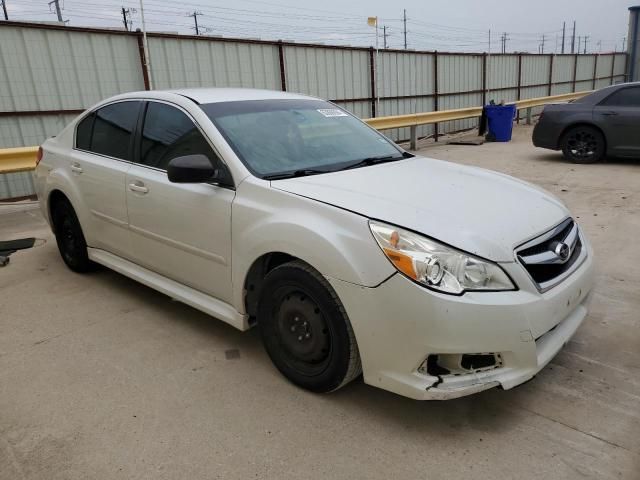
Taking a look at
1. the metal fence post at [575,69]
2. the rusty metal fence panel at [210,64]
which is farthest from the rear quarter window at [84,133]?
the metal fence post at [575,69]

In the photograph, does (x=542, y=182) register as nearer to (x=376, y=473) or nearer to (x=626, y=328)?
(x=626, y=328)

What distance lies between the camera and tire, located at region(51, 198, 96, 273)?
4461mm

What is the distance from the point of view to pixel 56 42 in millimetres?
7867

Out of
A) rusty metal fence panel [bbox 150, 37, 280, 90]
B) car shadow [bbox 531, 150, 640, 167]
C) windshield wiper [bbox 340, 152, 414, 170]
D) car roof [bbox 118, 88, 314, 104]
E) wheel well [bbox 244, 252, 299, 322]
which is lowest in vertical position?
car shadow [bbox 531, 150, 640, 167]

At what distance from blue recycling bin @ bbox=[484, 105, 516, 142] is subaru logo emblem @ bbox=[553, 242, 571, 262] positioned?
11.7 meters

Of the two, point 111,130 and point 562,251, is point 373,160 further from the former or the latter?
point 111,130

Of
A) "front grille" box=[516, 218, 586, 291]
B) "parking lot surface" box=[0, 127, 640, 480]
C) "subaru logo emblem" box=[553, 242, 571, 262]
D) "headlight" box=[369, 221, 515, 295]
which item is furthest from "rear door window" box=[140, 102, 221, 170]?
"subaru logo emblem" box=[553, 242, 571, 262]

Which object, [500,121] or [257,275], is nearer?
[257,275]

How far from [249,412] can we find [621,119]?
8.82 m

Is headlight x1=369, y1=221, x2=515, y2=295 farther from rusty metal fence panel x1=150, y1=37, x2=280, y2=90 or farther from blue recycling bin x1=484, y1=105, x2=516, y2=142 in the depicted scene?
blue recycling bin x1=484, y1=105, x2=516, y2=142

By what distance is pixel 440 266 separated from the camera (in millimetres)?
2281

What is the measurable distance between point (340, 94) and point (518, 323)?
35.2ft

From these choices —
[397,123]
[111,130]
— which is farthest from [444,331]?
[397,123]

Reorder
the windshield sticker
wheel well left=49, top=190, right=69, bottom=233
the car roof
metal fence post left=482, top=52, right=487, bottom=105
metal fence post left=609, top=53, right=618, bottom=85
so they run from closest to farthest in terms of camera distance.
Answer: the car roof < the windshield sticker < wheel well left=49, top=190, right=69, bottom=233 < metal fence post left=482, top=52, right=487, bottom=105 < metal fence post left=609, top=53, right=618, bottom=85
